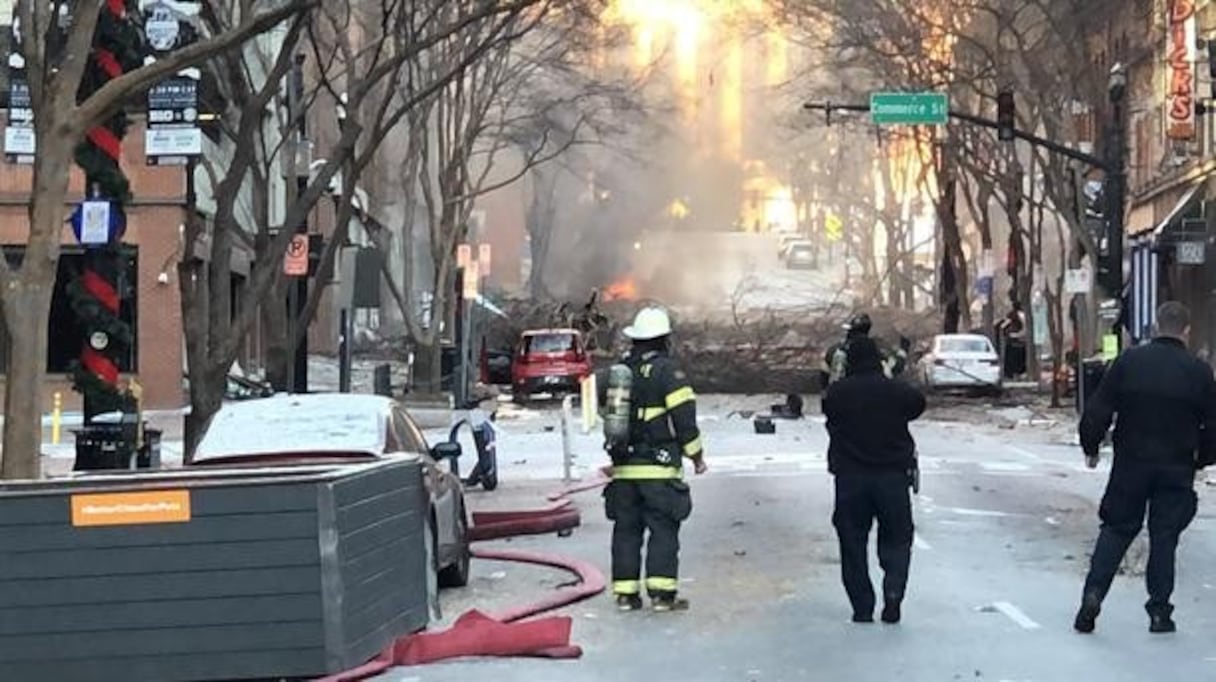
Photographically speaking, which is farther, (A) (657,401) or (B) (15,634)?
(A) (657,401)

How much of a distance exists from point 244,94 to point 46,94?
7190 mm

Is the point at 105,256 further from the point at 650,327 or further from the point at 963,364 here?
the point at 963,364

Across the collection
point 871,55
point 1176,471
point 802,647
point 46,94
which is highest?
point 871,55

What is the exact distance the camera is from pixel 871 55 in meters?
40.3

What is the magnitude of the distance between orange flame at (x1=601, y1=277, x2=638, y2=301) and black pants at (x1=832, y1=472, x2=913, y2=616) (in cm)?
6656

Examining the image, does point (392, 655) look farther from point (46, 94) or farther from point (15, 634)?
point (46, 94)

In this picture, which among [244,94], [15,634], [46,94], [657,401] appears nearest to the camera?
[15,634]

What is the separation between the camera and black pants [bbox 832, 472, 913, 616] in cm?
1114

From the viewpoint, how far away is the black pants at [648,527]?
1171cm

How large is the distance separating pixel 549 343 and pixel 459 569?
32288 mm

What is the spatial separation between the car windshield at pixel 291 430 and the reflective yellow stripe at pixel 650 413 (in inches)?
71.5

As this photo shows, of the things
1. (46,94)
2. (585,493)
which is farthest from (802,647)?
(585,493)

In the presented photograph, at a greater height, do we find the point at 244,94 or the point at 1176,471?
the point at 244,94

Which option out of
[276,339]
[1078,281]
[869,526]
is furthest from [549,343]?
[869,526]
